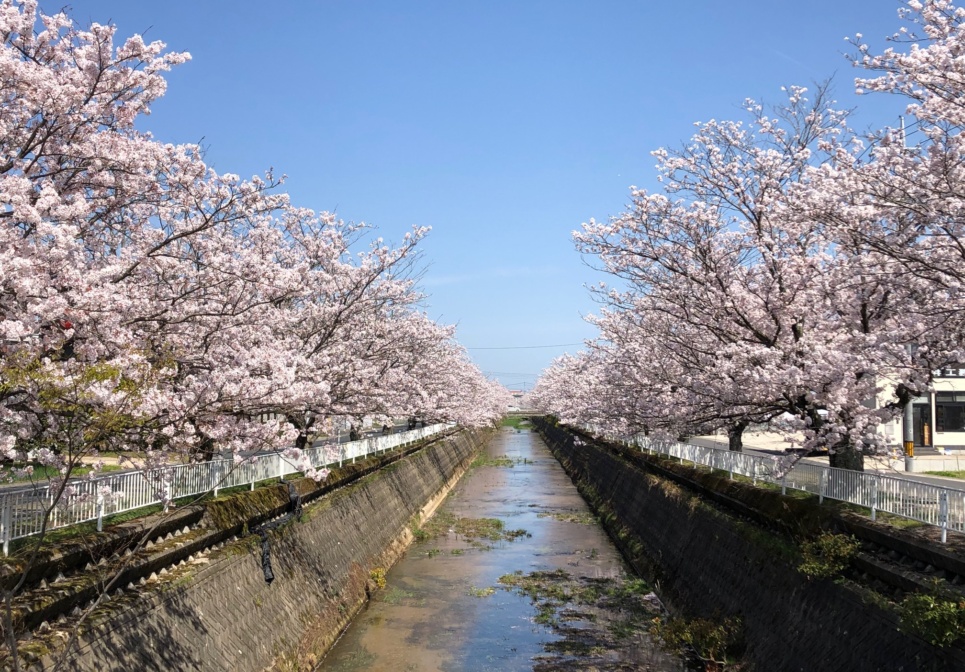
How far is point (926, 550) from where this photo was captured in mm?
10688

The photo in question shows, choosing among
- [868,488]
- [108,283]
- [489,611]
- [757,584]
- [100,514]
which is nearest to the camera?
[108,283]

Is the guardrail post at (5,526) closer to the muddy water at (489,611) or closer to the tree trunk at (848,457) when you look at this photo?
the muddy water at (489,611)

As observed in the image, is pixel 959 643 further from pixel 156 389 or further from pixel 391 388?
pixel 391 388

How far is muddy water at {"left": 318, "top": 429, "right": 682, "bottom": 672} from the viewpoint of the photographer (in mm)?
16641

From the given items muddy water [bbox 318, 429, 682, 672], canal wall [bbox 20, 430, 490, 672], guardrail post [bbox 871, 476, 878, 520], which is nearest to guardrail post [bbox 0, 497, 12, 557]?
canal wall [bbox 20, 430, 490, 672]

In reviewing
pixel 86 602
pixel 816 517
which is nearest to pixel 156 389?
pixel 86 602

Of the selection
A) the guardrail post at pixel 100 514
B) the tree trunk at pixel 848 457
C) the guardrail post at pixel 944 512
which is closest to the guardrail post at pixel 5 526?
the guardrail post at pixel 100 514

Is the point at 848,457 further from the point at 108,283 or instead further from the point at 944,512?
the point at 108,283

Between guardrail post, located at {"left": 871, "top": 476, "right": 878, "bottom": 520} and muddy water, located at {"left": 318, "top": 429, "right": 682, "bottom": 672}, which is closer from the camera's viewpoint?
guardrail post, located at {"left": 871, "top": 476, "right": 878, "bottom": 520}

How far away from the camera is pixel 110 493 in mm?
11336

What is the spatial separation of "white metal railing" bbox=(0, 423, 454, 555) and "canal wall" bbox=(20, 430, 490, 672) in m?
0.86

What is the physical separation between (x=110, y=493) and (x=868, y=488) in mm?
12339

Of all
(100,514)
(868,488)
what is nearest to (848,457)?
(868,488)

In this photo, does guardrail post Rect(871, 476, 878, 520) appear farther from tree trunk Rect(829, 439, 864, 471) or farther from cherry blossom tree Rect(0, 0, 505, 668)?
cherry blossom tree Rect(0, 0, 505, 668)
